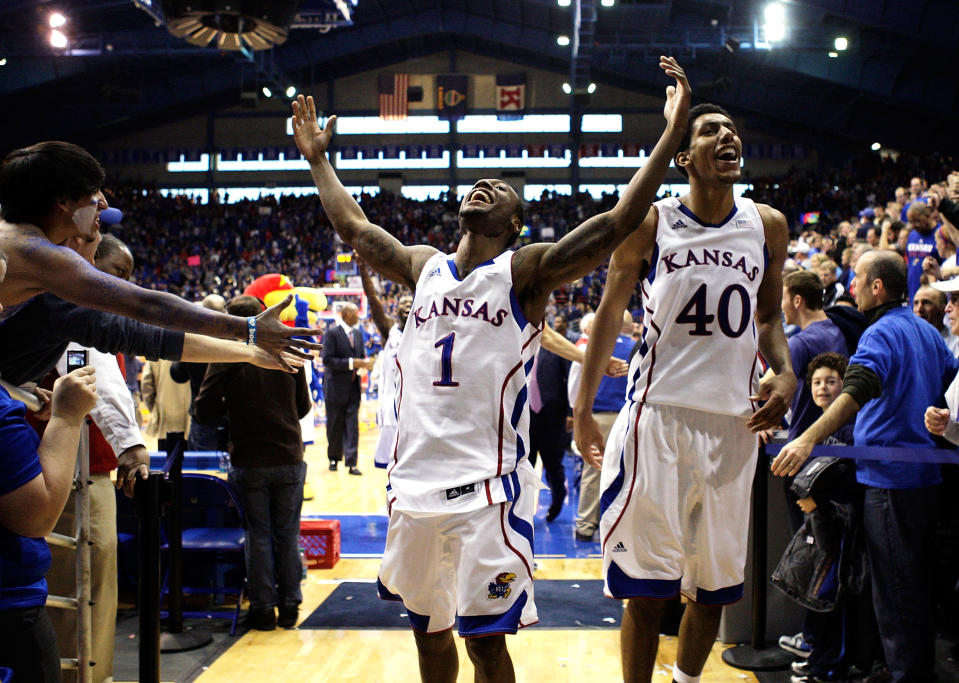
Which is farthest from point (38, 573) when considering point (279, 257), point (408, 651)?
point (279, 257)

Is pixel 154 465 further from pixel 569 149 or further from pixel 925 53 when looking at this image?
pixel 569 149

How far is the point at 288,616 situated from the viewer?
17.8ft

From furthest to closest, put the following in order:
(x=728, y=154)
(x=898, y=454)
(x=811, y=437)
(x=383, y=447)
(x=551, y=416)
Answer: (x=551, y=416) → (x=383, y=447) → (x=898, y=454) → (x=811, y=437) → (x=728, y=154)

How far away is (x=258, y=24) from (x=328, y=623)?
25.1 feet

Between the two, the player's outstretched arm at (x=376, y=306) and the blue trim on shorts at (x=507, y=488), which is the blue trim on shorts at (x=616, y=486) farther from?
the player's outstretched arm at (x=376, y=306)

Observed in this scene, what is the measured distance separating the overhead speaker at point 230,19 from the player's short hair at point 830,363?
26.0 ft

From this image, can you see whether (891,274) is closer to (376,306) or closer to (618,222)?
(618,222)

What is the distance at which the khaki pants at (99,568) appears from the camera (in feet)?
12.5

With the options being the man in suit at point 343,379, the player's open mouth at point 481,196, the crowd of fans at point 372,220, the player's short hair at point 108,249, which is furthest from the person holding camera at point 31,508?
the crowd of fans at point 372,220

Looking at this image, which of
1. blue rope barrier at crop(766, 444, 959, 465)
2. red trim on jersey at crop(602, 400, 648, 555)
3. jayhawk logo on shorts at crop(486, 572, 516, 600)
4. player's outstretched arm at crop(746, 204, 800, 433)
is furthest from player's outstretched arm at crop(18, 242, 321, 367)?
blue rope barrier at crop(766, 444, 959, 465)

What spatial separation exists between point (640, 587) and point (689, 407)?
68 cm

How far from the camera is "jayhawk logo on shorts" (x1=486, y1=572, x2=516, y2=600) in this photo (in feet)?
9.23

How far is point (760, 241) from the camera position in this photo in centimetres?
346

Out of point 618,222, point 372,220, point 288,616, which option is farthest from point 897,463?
point 372,220
